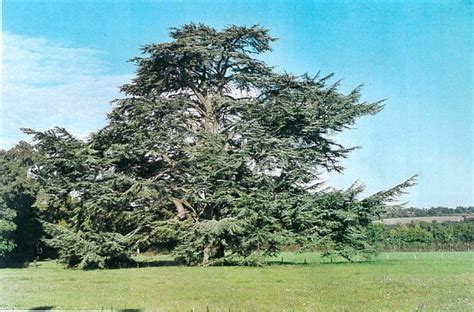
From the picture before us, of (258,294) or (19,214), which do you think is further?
(19,214)

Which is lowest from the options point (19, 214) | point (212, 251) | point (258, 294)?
point (258, 294)

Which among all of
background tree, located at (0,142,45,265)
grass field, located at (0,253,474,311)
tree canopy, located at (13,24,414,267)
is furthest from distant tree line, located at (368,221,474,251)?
grass field, located at (0,253,474,311)

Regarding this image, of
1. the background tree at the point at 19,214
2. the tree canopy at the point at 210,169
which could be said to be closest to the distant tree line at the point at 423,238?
the tree canopy at the point at 210,169

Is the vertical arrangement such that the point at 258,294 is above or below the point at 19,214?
below

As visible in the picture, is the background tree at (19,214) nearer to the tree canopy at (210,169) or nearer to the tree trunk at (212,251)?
the tree canopy at (210,169)

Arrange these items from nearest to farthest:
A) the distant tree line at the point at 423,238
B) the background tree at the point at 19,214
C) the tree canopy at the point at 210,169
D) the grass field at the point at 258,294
→ the grass field at the point at 258,294, the tree canopy at the point at 210,169, the background tree at the point at 19,214, the distant tree line at the point at 423,238

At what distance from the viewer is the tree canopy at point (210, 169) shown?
2069 cm

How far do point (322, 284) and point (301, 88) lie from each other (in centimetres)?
1222

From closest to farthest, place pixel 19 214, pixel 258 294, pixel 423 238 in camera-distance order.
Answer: pixel 258 294 → pixel 19 214 → pixel 423 238

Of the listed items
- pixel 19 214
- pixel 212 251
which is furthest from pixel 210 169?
pixel 19 214

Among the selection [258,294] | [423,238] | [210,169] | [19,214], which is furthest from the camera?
[423,238]

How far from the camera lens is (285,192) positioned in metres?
21.2

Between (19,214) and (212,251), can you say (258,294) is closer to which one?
(212,251)

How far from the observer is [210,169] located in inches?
814
